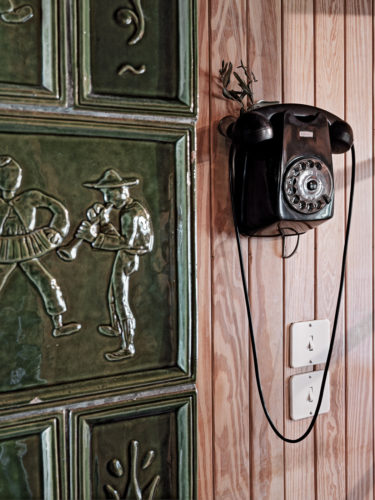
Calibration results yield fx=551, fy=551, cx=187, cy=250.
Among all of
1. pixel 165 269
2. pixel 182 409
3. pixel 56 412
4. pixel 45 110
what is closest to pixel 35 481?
pixel 56 412

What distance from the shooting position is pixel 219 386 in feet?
4.44

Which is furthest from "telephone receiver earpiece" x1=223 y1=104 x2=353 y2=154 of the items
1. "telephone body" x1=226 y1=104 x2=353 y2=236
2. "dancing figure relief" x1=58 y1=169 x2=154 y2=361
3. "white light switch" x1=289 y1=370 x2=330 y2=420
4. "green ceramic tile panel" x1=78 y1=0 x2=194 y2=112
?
"white light switch" x1=289 y1=370 x2=330 y2=420

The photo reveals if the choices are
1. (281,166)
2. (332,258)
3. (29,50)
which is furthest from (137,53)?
(332,258)

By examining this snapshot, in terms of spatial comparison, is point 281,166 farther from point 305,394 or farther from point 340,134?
point 305,394

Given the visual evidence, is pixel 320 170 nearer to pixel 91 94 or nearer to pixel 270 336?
pixel 270 336

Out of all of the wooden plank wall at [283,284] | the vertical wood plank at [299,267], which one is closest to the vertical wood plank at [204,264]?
the wooden plank wall at [283,284]

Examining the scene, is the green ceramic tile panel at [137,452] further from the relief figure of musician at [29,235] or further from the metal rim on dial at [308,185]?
the metal rim on dial at [308,185]

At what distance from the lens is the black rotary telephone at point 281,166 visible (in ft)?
4.08

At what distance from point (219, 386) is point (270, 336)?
0.62ft

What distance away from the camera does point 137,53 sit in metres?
0.91

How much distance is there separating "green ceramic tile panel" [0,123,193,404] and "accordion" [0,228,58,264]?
0.05 ft

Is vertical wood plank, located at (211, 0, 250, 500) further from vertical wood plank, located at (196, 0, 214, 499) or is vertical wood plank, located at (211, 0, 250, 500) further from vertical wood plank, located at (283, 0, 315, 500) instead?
vertical wood plank, located at (283, 0, 315, 500)

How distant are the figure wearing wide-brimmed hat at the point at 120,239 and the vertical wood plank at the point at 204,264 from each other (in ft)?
1.37

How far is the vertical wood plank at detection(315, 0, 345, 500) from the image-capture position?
147 centimetres
